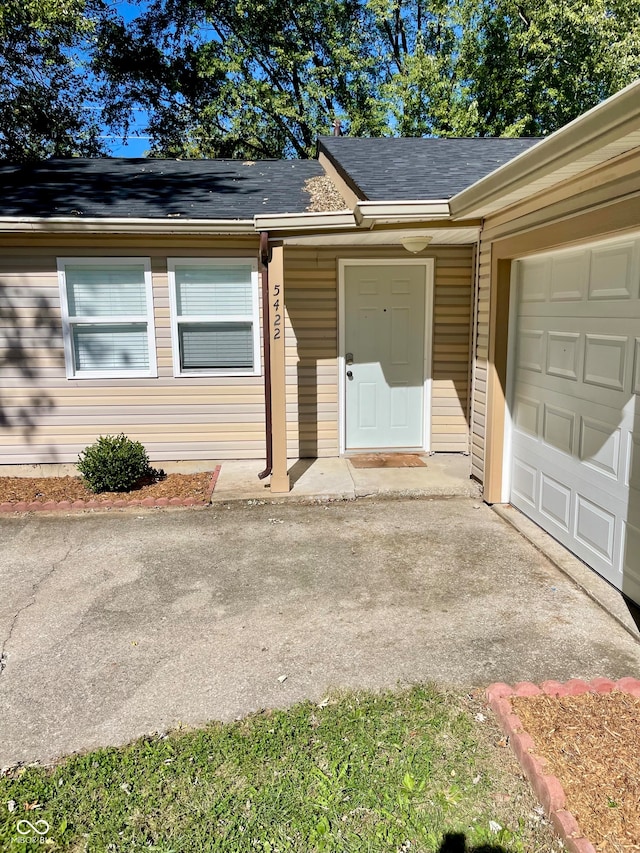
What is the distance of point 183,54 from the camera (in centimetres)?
1812

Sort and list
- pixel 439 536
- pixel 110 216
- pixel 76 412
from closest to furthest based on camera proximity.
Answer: pixel 439 536, pixel 110 216, pixel 76 412

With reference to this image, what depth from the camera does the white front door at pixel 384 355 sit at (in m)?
6.75

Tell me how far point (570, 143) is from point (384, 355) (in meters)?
A: 4.10

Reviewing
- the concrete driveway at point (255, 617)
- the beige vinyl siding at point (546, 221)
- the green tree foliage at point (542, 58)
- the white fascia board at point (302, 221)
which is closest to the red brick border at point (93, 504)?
the concrete driveway at point (255, 617)

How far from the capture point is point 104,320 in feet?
21.3

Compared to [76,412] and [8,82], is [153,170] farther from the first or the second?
[8,82]

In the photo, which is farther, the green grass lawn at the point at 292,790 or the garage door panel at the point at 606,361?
the garage door panel at the point at 606,361

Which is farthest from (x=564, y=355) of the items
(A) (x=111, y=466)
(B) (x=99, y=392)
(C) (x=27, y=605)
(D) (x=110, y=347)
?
(B) (x=99, y=392)

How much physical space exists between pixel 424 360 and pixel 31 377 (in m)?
Result: 4.58

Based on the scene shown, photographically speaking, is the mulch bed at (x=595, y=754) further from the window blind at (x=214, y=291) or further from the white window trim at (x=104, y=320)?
the white window trim at (x=104, y=320)

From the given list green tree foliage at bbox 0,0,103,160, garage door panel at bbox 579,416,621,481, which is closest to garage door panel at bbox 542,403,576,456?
garage door panel at bbox 579,416,621,481

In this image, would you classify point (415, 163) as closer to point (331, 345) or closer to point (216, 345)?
point (331, 345)

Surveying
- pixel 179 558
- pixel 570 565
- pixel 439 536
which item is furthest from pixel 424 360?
pixel 179 558

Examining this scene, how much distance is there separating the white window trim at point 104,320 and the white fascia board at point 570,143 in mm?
3767
